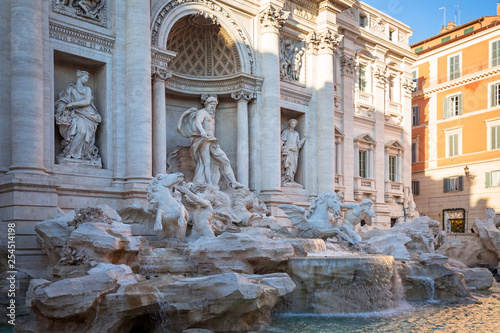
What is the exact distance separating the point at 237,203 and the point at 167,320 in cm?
790

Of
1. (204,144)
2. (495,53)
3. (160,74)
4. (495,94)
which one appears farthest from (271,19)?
(495,53)

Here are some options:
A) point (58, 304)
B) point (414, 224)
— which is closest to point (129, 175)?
point (58, 304)

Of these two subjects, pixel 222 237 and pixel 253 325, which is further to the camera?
pixel 222 237

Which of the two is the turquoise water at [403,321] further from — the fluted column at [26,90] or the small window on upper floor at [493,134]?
the small window on upper floor at [493,134]

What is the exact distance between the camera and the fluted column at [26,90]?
11.8 metres

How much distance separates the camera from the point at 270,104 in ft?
59.3

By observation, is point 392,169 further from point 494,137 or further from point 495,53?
point 495,53

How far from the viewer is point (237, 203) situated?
51.9 feet

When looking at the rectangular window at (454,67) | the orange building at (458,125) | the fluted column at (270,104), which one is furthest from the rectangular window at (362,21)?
the rectangular window at (454,67)

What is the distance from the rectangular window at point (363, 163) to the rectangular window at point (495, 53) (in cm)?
1040

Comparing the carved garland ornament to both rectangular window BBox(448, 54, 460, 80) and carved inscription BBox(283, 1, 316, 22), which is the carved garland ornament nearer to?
carved inscription BBox(283, 1, 316, 22)

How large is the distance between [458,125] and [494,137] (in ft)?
8.14

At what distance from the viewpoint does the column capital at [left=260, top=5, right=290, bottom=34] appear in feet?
59.3

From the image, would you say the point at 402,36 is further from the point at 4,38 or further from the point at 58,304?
the point at 58,304
